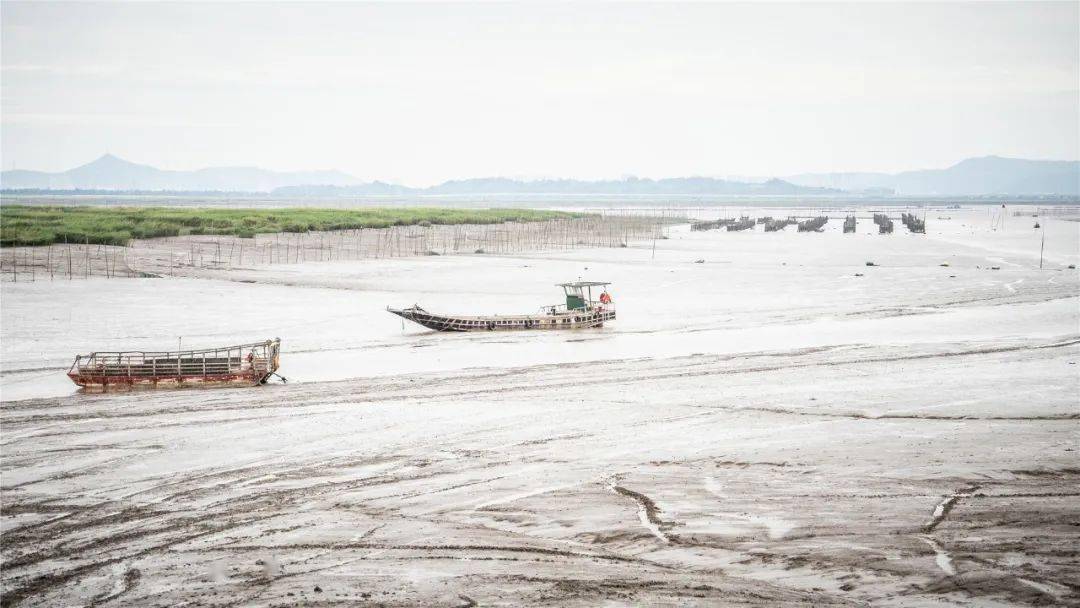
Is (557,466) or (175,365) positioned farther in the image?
(175,365)

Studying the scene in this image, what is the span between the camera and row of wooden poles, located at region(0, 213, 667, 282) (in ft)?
137

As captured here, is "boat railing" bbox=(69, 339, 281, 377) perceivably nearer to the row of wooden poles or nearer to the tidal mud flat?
the tidal mud flat

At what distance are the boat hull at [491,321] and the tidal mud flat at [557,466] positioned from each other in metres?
0.72

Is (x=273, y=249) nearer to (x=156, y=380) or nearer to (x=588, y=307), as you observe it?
(x=588, y=307)

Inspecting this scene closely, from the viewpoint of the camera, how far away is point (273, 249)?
55094 mm

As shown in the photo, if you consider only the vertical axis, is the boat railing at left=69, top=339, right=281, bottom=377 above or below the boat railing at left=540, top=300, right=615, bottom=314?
below

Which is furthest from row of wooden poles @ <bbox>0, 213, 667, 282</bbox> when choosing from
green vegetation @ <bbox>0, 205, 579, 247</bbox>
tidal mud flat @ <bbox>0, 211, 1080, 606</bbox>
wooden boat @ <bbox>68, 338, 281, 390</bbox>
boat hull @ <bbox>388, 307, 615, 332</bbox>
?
wooden boat @ <bbox>68, 338, 281, 390</bbox>

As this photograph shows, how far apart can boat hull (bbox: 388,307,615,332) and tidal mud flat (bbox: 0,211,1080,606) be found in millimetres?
716

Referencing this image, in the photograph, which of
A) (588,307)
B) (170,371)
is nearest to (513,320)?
(588,307)

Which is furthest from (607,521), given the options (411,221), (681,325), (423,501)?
(411,221)

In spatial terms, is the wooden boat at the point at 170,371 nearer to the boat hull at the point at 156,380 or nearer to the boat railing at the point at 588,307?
the boat hull at the point at 156,380

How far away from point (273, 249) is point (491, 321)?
29.3m

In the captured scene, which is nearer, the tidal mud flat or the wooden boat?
the tidal mud flat

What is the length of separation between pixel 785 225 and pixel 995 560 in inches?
3829
